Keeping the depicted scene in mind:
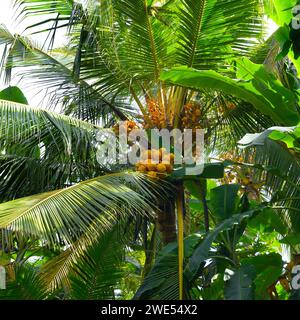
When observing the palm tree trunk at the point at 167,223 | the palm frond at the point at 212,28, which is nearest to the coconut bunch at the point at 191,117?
the palm frond at the point at 212,28

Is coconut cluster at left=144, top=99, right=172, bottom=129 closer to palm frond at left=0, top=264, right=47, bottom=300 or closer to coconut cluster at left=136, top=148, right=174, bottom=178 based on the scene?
coconut cluster at left=136, top=148, right=174, bottom=178

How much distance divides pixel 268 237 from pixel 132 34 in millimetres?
2714

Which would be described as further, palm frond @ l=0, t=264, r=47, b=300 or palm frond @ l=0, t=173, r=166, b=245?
palm frond @ l=0, t=264, r=47, b=300

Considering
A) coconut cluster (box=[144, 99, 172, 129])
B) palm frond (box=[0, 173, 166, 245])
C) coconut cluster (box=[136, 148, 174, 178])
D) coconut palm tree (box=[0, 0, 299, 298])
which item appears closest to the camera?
palm frond (box=[0, 173, 166, 245])

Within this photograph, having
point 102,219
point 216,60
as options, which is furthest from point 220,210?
point 216,60

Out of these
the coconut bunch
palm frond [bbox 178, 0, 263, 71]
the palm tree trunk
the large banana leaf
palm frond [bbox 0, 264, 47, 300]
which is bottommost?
palm frond [bbox 0, 264, 47, 300]

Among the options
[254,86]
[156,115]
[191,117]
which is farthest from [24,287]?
[254,86]

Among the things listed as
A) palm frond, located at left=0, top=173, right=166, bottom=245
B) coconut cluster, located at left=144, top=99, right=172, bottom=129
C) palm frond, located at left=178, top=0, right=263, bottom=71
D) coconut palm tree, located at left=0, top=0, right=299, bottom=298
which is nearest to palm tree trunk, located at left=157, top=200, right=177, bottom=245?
coconut palm tree, located at left=0, top=0, right=299, bottom=298

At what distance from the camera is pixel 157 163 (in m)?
5.47

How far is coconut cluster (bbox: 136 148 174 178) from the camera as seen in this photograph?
17.9 feet

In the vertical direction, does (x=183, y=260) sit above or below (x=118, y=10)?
below

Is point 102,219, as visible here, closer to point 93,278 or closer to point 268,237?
point 93,278

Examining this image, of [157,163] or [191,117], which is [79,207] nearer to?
[157,163]

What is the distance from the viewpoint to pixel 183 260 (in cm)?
511
